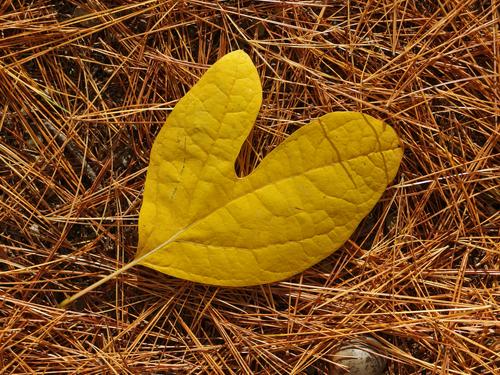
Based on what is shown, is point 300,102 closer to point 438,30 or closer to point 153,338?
point 438,30

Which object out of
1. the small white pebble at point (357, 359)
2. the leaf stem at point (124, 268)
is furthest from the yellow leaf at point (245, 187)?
the small white pebble at point (357, 359)

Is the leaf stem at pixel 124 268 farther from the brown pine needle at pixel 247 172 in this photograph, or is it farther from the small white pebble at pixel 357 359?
the small white pebble at pixel 357 359

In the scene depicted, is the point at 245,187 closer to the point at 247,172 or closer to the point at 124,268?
the point at 247,172

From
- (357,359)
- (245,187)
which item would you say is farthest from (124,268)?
(357,359)

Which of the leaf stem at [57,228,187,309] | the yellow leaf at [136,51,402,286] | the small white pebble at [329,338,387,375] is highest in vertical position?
the yellow leaf at [136,51,402,286]

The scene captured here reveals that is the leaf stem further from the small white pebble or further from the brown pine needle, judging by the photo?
the small white pebble

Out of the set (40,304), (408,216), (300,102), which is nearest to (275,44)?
(300,102)

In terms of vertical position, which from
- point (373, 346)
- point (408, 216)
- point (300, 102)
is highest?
point (300, 102)

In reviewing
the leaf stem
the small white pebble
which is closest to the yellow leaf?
the leaf stem
